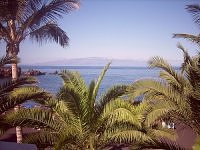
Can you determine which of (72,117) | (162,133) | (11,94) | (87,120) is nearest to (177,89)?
(162,133)

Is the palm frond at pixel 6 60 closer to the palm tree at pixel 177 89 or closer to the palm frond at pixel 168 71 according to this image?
the palm tree at pixel 177 89

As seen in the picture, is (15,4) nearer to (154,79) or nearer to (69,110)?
(69,110)

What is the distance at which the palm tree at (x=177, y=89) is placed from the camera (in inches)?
268

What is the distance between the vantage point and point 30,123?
22.5 feet

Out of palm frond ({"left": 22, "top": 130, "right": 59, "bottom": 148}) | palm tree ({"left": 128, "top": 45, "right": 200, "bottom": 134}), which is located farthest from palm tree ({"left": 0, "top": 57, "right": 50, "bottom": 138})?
palm tree ({"left": 128, "top": 45, "right": 200, "bottom": 134})

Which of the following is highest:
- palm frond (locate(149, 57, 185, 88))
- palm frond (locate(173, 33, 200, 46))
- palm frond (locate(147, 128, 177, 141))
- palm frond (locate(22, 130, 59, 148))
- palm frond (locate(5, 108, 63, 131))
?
palm frond (locate(173, 33, 200, 46))

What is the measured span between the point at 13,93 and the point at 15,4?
8.22 ft

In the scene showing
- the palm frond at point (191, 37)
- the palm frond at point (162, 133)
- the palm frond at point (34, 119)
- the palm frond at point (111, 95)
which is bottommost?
the palm frond at point (162, 133)

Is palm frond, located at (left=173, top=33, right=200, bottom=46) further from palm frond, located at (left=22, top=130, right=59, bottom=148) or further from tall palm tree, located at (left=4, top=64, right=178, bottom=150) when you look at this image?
palm frond, located at (left=22, top=130, right=59, bottom=148)

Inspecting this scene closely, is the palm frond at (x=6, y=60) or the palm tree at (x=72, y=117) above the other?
the palm frond at (x=6, y=60)

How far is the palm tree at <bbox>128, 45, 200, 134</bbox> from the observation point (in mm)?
6816

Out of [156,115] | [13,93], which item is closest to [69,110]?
[13,93]

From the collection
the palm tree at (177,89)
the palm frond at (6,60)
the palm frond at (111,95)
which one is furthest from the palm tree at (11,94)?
the palm tree at (177,89)

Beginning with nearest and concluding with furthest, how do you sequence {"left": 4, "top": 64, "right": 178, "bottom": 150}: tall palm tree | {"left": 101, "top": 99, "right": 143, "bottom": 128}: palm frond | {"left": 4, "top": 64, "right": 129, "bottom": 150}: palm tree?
{"left": 101, "top": 99, "right": 143, "bottom": 128}: palm frond, {"left": 4, "top": 64, "right": 178, "bottom": 150}: tall palm tree, {"left": 4, "top": 64, "right": 129, "bottom": 150}: palm tree
